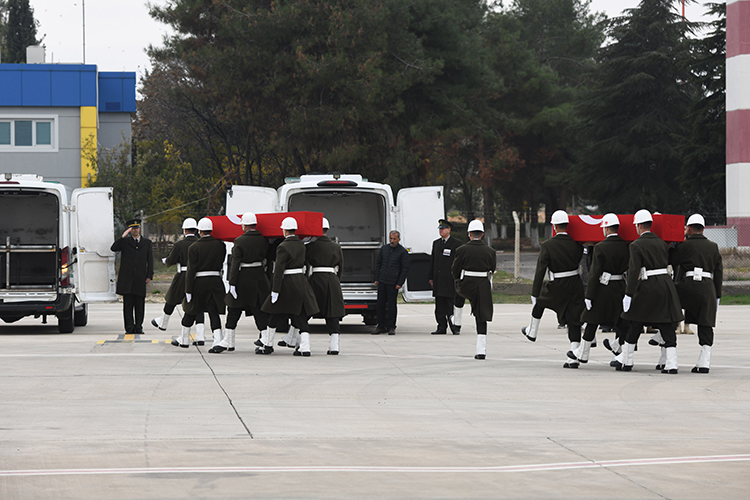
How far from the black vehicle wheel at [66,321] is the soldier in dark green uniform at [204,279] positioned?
12.7 feet

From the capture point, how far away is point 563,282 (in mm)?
12352

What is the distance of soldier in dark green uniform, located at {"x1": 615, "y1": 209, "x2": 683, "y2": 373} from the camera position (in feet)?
37.9

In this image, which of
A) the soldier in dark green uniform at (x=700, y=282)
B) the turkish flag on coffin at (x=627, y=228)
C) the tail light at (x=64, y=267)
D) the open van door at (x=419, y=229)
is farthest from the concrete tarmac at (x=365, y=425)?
the open van door at (x=419, y=229)

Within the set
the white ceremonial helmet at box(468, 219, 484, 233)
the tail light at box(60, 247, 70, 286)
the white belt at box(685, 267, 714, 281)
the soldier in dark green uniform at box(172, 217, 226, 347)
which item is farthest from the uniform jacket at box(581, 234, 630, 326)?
the tail light at box(60, 247, 70, 286)

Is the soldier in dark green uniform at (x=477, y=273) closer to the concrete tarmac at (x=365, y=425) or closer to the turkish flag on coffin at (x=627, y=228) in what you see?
the concrete tarmac at (x=365, y=425)

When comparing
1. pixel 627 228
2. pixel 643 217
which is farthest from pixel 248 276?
pixel 643 217

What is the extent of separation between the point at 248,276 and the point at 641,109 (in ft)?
139

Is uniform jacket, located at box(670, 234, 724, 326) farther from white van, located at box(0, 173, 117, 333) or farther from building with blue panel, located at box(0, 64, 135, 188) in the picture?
building with blue panel, located at box(0, 64, 135, 188)

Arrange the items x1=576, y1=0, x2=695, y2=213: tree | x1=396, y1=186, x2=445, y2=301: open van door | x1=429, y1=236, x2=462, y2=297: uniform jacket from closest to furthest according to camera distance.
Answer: x1=429, y1=236, x2=462, y2=297: uniform jacket → x1=396, y1=186, x2=445, y2=301: open van door → x1=576, y1=0, x2=695, y2=213: tree

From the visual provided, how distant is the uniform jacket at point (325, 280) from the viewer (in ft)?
43.9

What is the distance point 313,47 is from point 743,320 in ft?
66.5

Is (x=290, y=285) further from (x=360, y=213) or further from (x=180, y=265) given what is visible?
(x=360, y=213)

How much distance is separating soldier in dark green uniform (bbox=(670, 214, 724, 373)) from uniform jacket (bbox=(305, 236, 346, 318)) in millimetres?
4486

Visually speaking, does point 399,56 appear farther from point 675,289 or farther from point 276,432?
point 276,432
